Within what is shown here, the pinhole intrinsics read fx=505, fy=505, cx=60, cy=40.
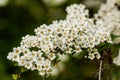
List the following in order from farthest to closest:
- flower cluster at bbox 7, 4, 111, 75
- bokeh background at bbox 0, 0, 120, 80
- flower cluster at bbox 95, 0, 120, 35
Answer: bokeh background at bbox 0, 0, 120, 80 < flower cluster at bbox 95, 0, 120, 35 < flower cluster at bbox 7, 4, 111, 75

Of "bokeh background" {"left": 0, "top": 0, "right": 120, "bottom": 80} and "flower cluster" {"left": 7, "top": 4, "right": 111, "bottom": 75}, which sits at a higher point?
"bokeh background" {"left": 0, "top": 0, "right": 120, "bottom": 80}

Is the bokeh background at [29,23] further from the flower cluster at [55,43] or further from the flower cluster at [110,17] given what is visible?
the flower cluster at [55,43]

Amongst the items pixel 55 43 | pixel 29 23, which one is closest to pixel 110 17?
pixel 55 43

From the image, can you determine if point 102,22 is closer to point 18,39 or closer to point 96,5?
point 96,5

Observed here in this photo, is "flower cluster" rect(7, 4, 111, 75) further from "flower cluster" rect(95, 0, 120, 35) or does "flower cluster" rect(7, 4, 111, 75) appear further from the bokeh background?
the bokeh background

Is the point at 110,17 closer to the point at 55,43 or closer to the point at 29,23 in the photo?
the point at 55,43

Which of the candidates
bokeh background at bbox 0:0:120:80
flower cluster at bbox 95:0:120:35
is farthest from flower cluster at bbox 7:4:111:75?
bokeh background at bbox 0:0:120:80

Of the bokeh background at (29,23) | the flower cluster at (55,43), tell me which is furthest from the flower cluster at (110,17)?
the bokeh background at (29,23)

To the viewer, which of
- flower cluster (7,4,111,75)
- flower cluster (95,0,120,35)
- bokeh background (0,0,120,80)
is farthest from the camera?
bokeh background (0,0,120,80)

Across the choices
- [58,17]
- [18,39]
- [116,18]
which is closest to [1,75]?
[18,39]
